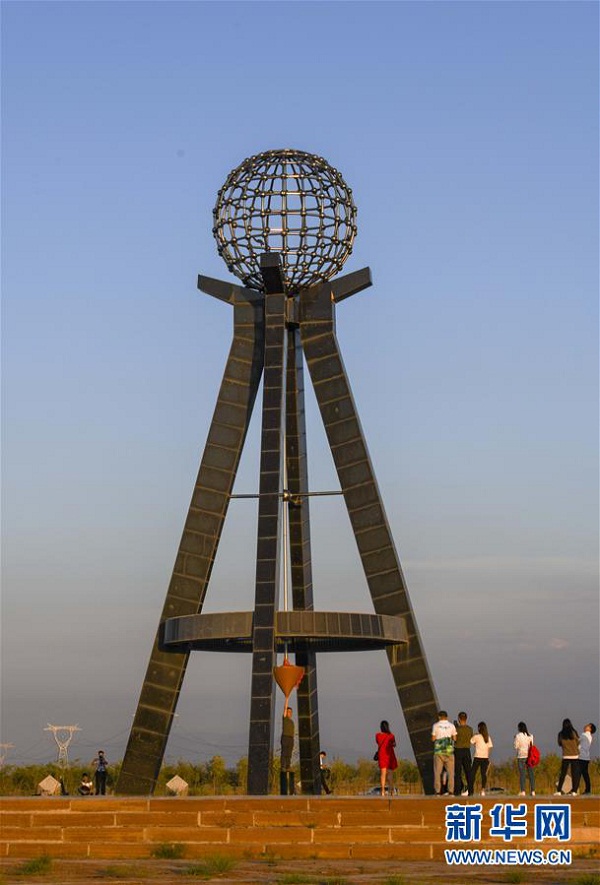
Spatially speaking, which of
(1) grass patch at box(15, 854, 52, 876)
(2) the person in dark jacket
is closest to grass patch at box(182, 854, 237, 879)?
(1) grass patch at box(15, 854, 52, 876)

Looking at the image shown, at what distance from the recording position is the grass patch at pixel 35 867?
22.4 meters

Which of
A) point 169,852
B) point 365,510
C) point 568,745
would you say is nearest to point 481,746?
point 568,745

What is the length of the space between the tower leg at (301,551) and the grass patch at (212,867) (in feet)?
50.5

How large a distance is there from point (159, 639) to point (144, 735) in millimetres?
2392

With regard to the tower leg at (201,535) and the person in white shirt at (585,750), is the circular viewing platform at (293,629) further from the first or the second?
the person in white shirt at (585,750)

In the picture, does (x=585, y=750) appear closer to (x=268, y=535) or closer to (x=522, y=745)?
(x=522, y=745)

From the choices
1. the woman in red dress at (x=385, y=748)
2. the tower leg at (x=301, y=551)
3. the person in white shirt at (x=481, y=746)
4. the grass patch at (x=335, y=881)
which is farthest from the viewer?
the tower leg at (x=301, y=551)

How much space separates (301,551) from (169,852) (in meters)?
14.9

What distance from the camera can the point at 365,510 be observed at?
3650 cm

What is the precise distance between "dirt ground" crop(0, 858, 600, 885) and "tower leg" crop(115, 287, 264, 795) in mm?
11387

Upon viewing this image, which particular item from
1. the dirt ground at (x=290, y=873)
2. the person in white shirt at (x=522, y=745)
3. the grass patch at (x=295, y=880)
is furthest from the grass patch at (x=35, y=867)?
the person in white shirt at (x=522, y=745)

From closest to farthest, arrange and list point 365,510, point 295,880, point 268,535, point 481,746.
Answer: point 295,880, point 481,746, point 268,535, point 365,510

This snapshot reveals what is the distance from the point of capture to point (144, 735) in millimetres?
35938

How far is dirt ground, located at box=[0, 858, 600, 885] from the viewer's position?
20.8 meters
